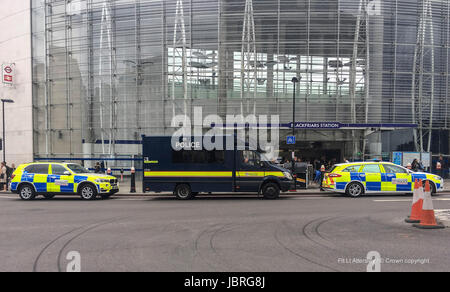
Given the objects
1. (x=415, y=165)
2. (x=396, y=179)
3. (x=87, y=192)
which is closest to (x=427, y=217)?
(x=396, y=179)

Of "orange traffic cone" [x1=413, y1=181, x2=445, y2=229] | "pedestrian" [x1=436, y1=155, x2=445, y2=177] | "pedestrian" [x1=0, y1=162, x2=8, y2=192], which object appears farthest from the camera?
A: "pedestrian" [x1=436, y1=155, x2=445, y2=177]

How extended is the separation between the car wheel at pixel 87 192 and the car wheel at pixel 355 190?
35.8ft

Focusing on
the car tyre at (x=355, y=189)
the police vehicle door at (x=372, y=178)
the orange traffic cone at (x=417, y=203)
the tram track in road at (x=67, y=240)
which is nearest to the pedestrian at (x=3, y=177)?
the tram track in road at (x=67, y=240)

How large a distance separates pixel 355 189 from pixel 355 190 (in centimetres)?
4

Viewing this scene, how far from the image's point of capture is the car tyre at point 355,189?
1209 centimetres

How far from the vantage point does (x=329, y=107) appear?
731 inches

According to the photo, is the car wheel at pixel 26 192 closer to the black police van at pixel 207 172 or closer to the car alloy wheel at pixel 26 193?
the car alloy wheel at pixel 26 193

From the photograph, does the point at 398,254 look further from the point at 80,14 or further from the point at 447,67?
the point at 80,14

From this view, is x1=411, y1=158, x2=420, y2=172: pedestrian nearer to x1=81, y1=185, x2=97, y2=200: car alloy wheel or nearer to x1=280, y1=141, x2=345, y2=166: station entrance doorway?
x1=280, y1=141, x2=345, y2=166: station entrance doorway

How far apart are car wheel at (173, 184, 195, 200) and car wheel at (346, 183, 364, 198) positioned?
681 cm

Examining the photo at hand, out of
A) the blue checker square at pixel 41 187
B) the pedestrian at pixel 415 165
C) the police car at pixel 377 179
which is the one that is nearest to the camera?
the police car at pixel 377 179

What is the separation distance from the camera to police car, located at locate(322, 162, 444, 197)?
11.9m

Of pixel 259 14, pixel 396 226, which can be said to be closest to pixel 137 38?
pixel 259 14

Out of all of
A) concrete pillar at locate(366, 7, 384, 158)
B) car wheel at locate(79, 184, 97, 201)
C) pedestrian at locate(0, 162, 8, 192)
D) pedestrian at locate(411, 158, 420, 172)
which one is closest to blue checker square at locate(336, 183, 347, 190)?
pedestrian at locate(411, 158, 420, 172)
